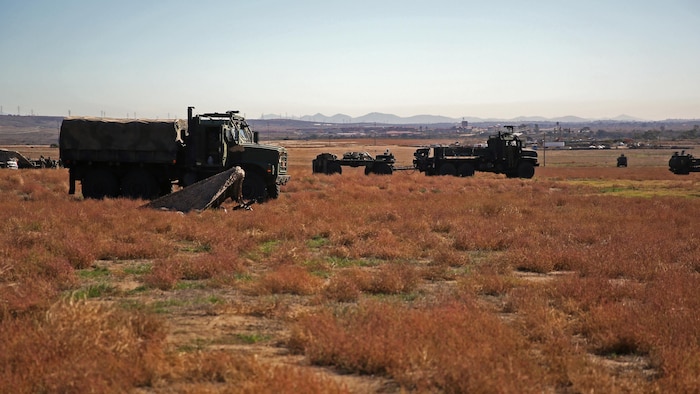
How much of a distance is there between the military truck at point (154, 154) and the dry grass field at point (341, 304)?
4.96 meters

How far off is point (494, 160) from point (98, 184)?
28.1m

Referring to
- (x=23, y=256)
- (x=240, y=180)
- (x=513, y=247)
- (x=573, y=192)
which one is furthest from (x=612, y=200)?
(x=23, y=256)

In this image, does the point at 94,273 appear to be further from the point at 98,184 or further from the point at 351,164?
the point at 351,164

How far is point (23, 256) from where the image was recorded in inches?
426

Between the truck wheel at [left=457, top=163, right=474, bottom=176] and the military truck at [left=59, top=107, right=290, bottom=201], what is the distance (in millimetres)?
22937

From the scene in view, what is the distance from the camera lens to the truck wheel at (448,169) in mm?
43766

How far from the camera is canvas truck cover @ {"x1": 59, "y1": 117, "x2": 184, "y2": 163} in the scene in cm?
2258

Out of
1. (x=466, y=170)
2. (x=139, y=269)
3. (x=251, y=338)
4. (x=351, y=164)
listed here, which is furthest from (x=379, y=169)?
(x=251, y=338)

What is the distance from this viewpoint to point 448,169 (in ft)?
144

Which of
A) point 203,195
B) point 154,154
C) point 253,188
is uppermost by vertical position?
point 154,154

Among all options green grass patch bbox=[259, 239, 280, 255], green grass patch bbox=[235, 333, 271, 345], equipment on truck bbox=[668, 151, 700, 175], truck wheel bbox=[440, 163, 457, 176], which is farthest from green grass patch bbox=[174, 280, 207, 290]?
equipment on truck bbox=[668, 151, 700, 175]

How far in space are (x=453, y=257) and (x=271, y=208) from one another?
9593 mm

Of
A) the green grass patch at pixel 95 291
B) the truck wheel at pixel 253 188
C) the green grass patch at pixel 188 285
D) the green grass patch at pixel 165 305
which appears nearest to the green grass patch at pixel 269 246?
the green grass patch at pixel 188 285

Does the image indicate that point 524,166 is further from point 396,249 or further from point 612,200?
point 396,249
